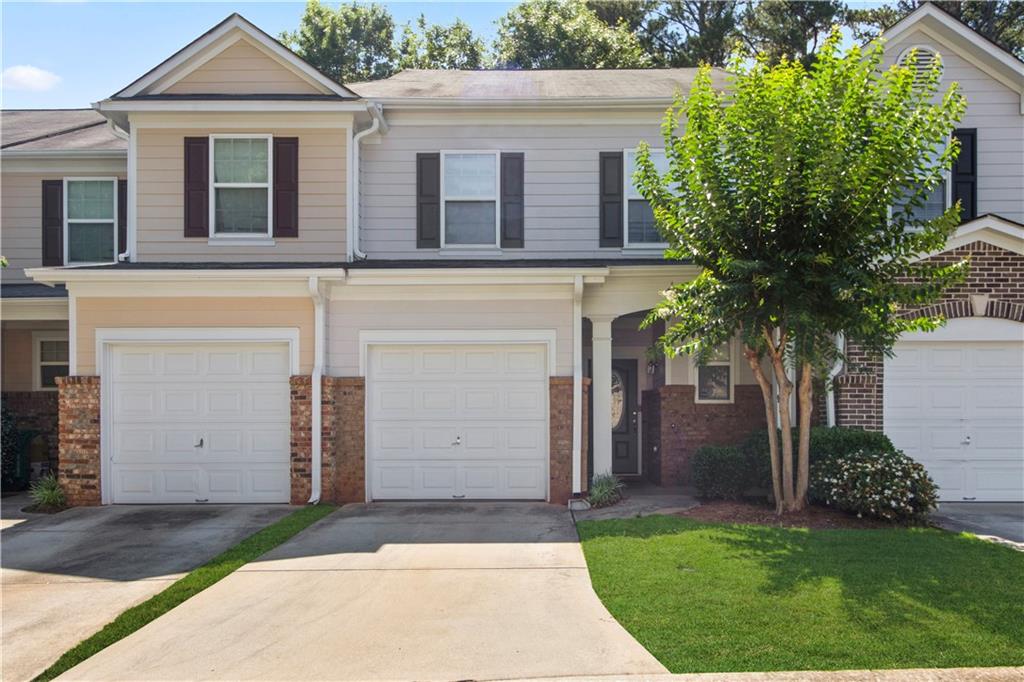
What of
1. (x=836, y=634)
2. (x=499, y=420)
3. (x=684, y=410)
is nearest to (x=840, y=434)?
(x=684, y=410)

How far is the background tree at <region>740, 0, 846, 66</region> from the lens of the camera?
97.6 ft

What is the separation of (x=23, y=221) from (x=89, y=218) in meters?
1.21

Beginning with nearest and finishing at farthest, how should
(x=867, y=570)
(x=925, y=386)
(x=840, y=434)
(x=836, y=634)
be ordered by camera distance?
(x=836, y=634) < (x=867, y=570) < (x=840, y=434) < (x=925, y=386)

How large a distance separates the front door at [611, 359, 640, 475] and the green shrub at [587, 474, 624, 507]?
3315 mm

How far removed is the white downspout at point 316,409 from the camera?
11.9 meters

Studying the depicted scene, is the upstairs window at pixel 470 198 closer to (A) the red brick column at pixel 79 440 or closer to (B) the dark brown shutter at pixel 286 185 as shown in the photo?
(B) the dark brown shutter at pixel 286 185

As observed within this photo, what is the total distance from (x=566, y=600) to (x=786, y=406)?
15.0 ft

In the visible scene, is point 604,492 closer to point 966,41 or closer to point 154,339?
point 154,339

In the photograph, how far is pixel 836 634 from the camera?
6207mm

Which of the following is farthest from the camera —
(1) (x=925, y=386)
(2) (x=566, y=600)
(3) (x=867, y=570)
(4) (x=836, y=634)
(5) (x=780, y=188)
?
(1) (x=925, y=386)

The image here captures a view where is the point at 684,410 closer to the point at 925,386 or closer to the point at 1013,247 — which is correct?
A: the point at 925,386

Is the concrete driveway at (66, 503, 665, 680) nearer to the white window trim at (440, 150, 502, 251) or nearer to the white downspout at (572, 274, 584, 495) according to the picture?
the white downspout at (572, 274, 584, 495)

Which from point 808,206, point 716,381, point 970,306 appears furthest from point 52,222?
point 970,306

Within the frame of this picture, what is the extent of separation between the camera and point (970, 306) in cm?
1194
